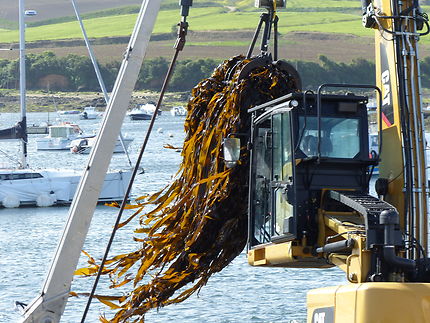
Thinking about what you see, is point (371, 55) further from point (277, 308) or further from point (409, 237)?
point (409, 237)

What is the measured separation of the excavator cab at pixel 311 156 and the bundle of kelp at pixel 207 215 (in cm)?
118

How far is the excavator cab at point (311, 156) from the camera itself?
9.31 meters

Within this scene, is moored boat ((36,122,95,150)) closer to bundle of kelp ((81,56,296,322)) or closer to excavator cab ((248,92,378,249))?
bundle of kelp ((81,56,296,322))

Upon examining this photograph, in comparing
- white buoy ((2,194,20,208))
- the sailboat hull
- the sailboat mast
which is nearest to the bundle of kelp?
the sailboat hull

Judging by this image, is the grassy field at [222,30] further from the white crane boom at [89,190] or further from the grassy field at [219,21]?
the white crane boom at [89,190]

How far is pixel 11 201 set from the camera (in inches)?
1714

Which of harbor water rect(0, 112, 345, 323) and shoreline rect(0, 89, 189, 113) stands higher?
shoreline rect(0, 89, 189, 113)

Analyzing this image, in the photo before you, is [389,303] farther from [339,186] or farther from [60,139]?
[60,139]

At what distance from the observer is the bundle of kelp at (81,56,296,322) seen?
11.0 metres

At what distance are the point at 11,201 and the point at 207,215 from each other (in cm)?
3349

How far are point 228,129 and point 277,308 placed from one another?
12.3 metres

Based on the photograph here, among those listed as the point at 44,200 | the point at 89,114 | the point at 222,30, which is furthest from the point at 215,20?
the point at 44,200

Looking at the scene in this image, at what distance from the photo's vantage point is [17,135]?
43188 mm

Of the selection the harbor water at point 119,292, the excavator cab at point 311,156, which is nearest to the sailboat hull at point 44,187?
the harbor water at point 119,292
